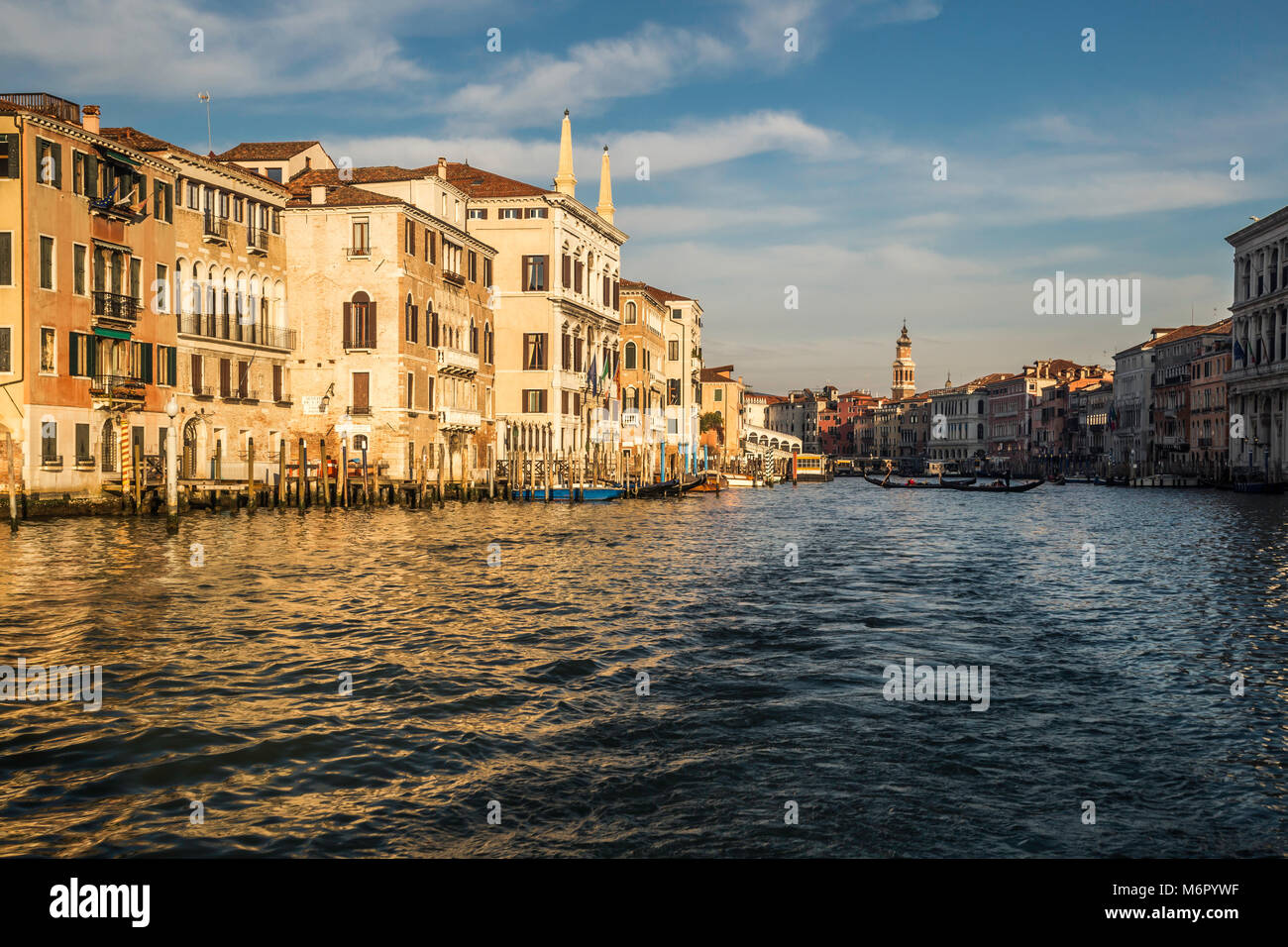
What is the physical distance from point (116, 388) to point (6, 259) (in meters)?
4.41

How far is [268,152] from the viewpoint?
4412cm

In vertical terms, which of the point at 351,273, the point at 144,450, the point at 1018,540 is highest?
the point at 351,273

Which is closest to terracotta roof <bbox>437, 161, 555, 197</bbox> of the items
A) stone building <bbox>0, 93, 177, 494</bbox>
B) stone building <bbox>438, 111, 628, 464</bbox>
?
stone building <bbox>438, 111, 628, 464</bbox>

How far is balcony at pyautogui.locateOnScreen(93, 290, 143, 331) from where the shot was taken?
98.4 feet

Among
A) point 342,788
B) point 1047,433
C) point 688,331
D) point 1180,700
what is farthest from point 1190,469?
point 342,788

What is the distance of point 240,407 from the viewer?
Answer: 3716cm

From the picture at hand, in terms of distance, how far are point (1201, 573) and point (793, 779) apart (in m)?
15.8

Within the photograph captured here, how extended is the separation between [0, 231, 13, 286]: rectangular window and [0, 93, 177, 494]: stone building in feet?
0.08

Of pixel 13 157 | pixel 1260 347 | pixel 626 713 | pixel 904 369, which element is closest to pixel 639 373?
pixel 1260 347

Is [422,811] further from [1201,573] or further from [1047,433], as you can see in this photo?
[1047,433]

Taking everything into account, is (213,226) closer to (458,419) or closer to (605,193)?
(458,419)

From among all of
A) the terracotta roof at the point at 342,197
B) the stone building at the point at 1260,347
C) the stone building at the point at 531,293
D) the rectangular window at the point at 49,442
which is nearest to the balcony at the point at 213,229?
the terracotta roof at the point at 342,197

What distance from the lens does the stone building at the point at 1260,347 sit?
6462cm

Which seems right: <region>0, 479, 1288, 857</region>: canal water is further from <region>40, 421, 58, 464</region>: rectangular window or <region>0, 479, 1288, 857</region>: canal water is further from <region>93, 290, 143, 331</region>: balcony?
<region>93, 290, 143, 331</region>: balcony
